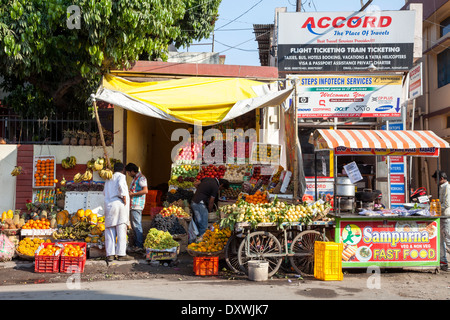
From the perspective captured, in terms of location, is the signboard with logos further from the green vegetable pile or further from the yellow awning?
the green vegetable pile

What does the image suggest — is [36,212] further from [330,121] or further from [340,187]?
[330,121]

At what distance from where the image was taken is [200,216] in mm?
8875

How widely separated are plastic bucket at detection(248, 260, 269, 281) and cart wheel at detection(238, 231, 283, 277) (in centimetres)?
19

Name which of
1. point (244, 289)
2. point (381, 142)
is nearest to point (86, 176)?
point (244, 289)

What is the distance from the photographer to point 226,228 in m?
8.03

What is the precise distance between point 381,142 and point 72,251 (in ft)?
20.0

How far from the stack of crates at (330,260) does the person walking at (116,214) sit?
12.4 ft

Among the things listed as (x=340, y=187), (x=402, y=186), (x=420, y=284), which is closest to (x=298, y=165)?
(x=340, y=187)

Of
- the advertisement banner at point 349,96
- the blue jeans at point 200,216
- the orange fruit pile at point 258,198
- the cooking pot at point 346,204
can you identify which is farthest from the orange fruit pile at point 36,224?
the advertisement banner at point 349,96

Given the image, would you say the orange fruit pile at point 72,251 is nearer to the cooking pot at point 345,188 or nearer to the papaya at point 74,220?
the papaya at point 74,220

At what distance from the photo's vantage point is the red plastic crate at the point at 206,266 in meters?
7.66

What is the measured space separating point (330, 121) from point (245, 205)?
6.67 m

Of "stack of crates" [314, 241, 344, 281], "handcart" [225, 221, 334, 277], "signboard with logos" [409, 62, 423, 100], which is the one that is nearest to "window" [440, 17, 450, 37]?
"signboard with logos" [409, 62, 423, 100]

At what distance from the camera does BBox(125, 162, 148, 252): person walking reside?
9.04 metres
